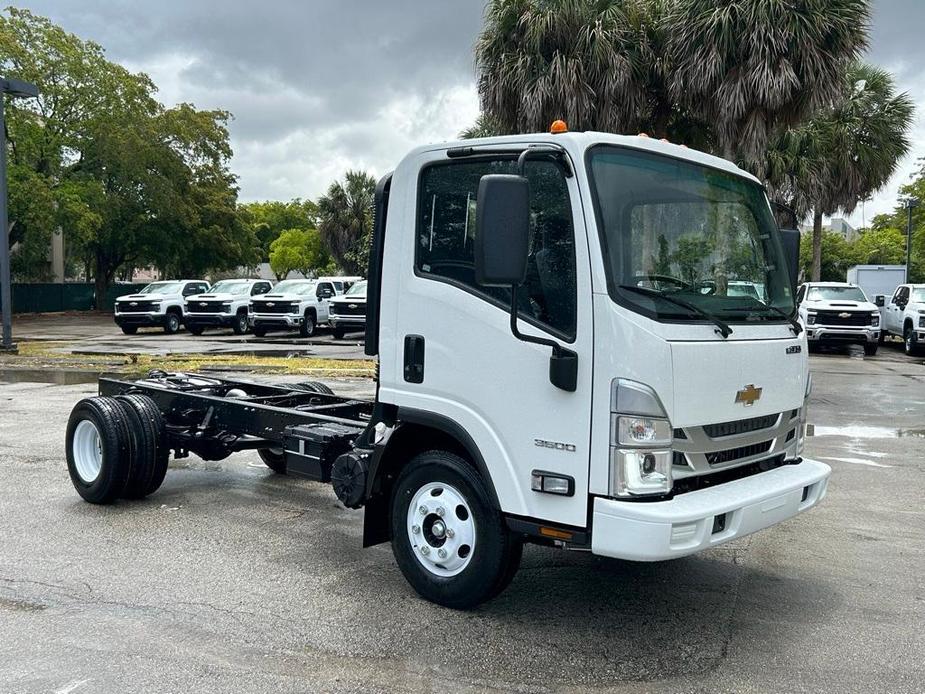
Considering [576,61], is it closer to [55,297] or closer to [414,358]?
[414,358]

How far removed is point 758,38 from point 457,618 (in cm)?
Answer: 1664

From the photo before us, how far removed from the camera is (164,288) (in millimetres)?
30688

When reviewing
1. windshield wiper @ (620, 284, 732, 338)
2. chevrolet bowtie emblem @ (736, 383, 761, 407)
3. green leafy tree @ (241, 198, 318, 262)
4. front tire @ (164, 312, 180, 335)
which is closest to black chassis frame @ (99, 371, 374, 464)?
windshield wiper @ (620, 284, 732, 338)

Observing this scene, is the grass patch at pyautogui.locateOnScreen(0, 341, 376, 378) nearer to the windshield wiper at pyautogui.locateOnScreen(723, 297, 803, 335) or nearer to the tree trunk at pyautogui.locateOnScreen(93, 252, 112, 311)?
the windshield wiper at pyautogui.locateOnScreen(723, 297, 803, 335)

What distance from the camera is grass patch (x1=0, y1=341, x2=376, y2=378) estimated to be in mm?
16453

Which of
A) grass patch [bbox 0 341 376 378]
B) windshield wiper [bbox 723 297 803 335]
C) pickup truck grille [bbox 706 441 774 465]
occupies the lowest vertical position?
grass patch [bbox 0 341 376 378]

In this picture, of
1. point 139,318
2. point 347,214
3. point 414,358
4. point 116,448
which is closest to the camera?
point 414,358

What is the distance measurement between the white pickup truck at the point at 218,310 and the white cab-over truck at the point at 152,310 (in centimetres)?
55

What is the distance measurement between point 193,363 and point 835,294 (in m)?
16.5

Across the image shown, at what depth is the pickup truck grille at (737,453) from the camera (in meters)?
4.33

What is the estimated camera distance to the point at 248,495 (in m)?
7.33

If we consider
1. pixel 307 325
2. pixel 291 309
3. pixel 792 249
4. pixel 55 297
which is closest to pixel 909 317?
pixel 307 325

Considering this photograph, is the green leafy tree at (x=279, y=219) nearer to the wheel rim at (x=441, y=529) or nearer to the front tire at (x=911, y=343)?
the front tire at (x=911, y=343)

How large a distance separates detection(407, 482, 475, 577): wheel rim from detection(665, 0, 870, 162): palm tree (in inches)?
628
